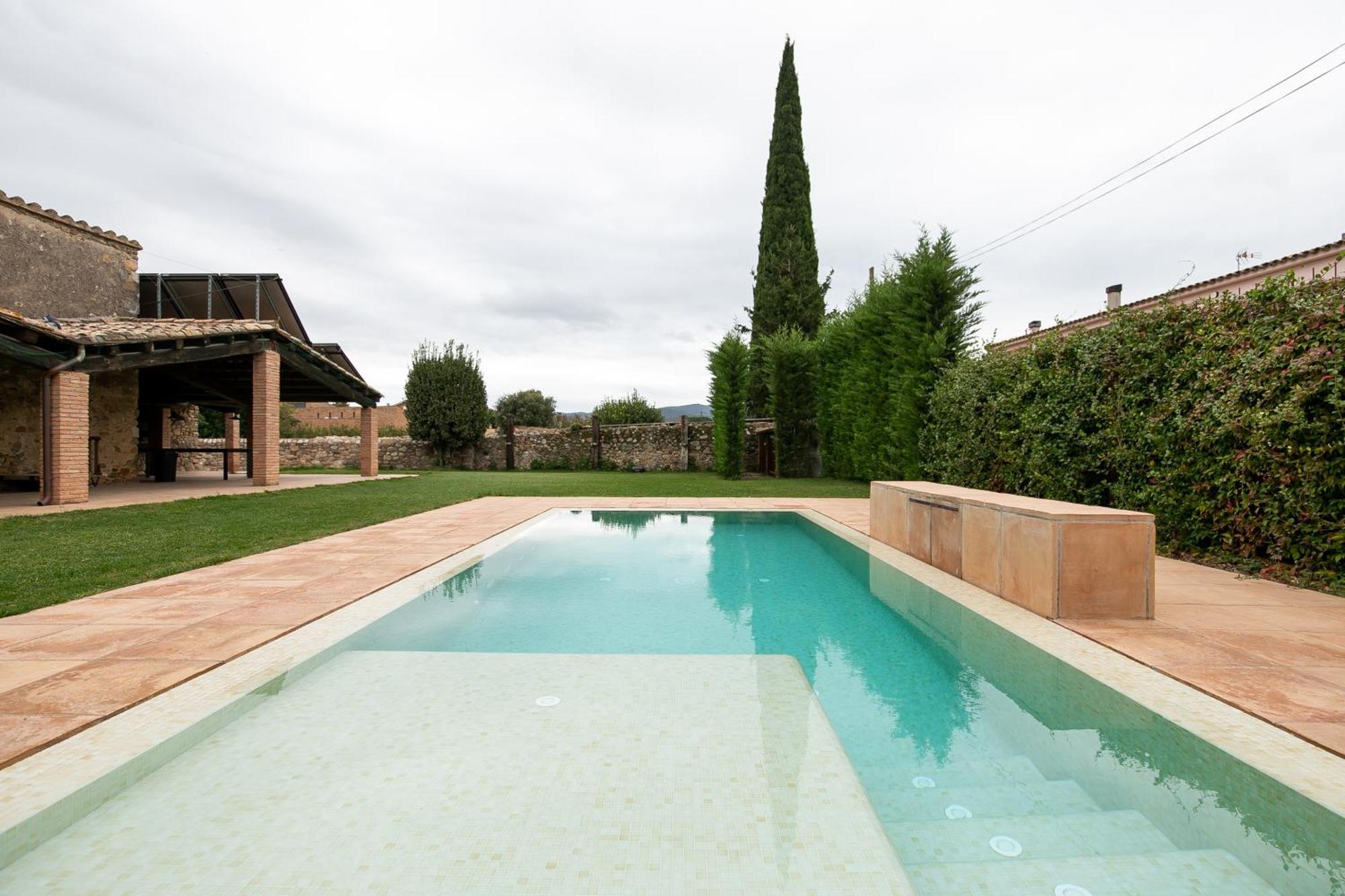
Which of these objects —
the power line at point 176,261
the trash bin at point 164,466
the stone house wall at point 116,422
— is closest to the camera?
the stone house wall at point 116,422

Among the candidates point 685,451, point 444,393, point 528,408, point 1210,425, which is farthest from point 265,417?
point 528,408

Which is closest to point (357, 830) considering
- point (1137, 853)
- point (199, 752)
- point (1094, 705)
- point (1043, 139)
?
point (199, 752)

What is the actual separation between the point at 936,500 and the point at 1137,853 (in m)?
4.00

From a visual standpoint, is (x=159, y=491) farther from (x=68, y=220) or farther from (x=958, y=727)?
(x=958, y=727)

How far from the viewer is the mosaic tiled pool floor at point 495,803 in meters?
1.50

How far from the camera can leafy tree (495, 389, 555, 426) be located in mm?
44156

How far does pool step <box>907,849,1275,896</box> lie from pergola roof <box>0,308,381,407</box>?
1229 cm

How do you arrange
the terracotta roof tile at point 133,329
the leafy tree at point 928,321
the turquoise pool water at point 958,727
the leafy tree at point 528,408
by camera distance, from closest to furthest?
the turquoise pool water at point 958,727 < the terracotta roof tile at point 133,329 < the leafy tree at point 928,321 < the leafy tree at point 528,408

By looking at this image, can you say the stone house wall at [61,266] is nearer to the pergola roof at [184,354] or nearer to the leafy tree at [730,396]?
the pergola roof at [184,354]

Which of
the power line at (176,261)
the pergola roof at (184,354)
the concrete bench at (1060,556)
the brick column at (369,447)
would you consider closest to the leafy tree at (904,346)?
the concrete bench at (1060,556)

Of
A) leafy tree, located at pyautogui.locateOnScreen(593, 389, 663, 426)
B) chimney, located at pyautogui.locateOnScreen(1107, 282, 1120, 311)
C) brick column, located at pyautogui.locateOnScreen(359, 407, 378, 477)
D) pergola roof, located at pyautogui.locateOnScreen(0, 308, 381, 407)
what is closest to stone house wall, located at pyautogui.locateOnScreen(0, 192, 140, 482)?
pergola roof, located at pyautogui.locateOnScreen(0, 308, 381, 407)

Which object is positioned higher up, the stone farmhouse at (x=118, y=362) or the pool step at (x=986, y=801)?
the stone farmhouse at (x=118, y=362)

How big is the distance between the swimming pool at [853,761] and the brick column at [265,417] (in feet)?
36.4

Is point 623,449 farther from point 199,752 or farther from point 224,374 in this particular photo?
point 199,752
